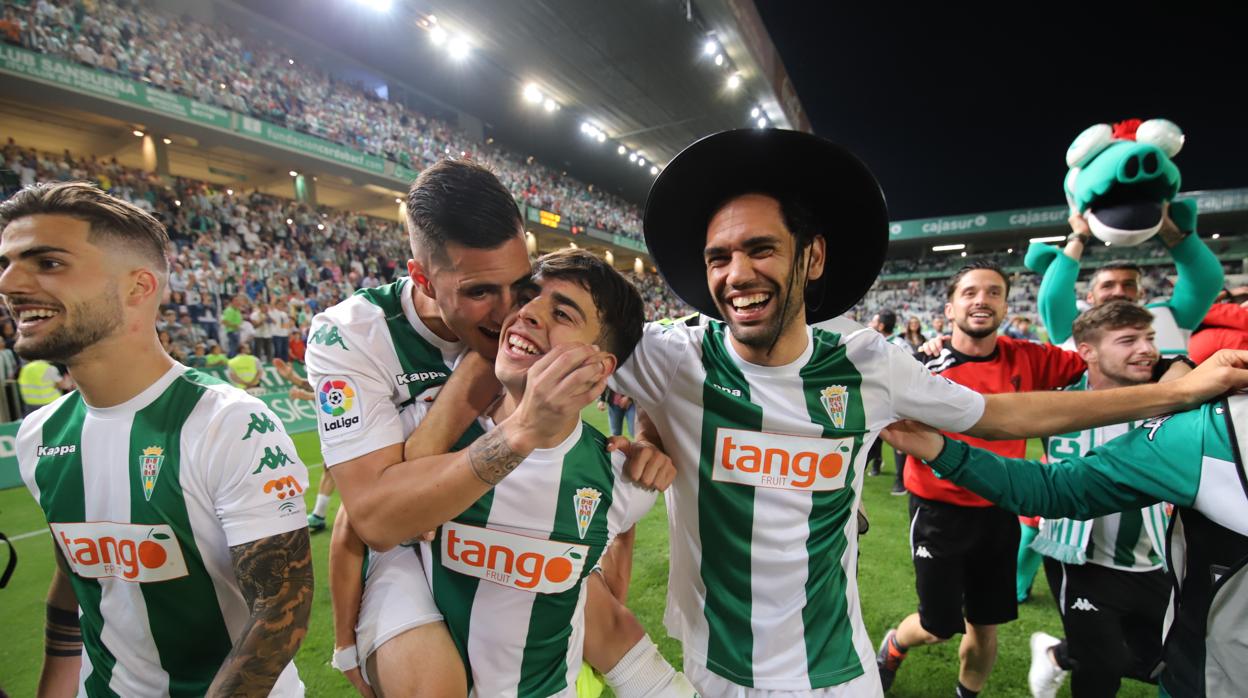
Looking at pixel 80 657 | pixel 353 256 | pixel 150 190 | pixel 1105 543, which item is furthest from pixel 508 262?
pixel 353 256

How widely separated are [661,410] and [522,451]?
25.3 inches

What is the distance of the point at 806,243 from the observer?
170 cm

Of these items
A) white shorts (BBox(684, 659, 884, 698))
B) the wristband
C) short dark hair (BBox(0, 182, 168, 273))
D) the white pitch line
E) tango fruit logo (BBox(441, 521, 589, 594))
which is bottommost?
the white pitch line

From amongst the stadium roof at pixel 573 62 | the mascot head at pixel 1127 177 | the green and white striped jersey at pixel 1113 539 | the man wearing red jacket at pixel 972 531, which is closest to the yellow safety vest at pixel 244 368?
the man wearing red jacket at pixel 972 531

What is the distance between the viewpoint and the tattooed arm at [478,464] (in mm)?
1215

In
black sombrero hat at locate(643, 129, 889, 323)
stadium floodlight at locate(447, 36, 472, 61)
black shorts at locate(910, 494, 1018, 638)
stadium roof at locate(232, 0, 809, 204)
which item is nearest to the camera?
black sombrero hat at locate(643, 129, 889, 323)

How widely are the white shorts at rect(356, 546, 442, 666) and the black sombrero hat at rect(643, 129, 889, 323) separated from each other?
131cm

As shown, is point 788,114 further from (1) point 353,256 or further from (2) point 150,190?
(2) point 150,190

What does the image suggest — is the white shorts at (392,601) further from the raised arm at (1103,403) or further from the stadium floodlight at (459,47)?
the stadium floodlight at (459,47)

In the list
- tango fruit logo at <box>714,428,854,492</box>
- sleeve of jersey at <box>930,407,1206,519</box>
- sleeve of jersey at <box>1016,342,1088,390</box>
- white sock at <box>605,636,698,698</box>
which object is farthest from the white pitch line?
sleeve of jersey at <box>1016,342,1088,390</box>

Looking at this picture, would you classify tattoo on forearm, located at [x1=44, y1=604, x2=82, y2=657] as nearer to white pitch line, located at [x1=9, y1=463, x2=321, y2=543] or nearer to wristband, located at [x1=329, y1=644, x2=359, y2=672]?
wristband, located at [x1=329, y1=644, x2=359, y2=672]

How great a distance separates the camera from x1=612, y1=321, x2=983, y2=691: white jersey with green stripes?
1628 millimetres

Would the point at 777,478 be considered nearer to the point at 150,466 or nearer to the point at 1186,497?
the point at 1186,497

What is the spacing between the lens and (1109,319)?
7.76 feet
